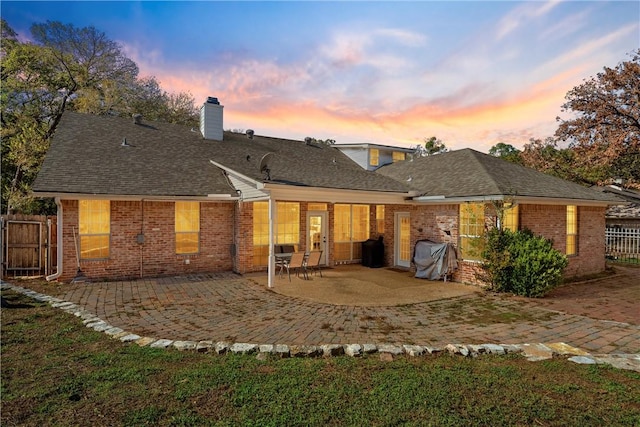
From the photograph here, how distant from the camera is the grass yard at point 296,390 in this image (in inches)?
128

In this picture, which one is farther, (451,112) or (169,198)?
(451,112)

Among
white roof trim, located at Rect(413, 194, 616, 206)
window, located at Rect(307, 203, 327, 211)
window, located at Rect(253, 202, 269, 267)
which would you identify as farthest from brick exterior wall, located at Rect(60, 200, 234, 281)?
white roof trim, located at Rect(413, 194, 616, 206)

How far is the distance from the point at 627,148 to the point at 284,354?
25.9 m

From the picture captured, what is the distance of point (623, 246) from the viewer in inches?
707

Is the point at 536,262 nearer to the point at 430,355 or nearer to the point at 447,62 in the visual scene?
the point at 430,355

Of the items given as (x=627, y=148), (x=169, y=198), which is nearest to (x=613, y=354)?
(x=169, y=198)

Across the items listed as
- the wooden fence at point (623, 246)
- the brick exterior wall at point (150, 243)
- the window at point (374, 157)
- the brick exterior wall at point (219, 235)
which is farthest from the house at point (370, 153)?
the wooden fence at point (623, 246)

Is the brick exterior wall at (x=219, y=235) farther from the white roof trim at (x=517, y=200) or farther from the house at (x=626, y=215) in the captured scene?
the house at (x=626, y=215)

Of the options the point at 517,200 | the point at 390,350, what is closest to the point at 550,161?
the point at 517,200

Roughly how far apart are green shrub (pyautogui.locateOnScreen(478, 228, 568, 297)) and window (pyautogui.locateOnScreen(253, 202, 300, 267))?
259 inches

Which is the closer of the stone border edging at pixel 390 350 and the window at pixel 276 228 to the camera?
the stone border edging at pixel 390 350

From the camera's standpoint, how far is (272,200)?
31.0 feet

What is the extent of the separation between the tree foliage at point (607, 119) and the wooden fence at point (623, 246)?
5.20 meters

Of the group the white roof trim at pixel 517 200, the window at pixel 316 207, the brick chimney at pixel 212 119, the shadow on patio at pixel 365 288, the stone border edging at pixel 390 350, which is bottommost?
the shadow on patio at pixel 365 288
